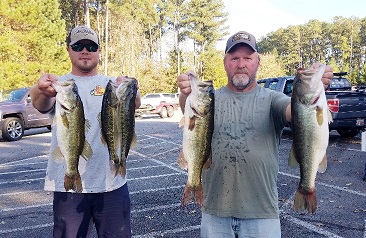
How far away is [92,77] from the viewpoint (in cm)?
350

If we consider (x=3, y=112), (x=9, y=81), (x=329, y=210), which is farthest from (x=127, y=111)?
(x=9, y=81)

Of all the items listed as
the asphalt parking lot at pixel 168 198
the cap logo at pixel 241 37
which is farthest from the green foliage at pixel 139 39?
the cap logo at pixel 241 37

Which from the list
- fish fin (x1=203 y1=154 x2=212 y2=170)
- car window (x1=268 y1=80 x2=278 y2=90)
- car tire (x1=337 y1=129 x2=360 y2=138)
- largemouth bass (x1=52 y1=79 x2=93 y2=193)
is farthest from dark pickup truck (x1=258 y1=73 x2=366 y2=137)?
largemouth bass (x1=52 y1=79 x2=93 y2=193)

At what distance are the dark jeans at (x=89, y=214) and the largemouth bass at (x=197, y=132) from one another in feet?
2.56

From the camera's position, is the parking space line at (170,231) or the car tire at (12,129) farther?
the car tire at (12,129)

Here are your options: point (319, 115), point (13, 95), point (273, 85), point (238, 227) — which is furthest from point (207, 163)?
point (13, 95)

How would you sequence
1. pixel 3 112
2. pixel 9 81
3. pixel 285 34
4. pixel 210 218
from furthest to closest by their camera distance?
pixel 285 34 → pixel 9 81 → pixel 3 112 → pixel 210 218

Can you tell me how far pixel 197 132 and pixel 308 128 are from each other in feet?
2.66

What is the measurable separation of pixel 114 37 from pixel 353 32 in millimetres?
68539

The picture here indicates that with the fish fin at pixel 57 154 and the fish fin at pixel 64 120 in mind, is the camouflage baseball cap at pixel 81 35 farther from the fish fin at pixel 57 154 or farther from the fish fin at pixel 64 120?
the fish fin at pixel 57 154

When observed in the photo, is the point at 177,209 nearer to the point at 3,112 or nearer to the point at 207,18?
the point at 3,112

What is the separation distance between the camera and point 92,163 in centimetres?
339

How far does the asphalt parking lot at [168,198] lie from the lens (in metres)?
5.38

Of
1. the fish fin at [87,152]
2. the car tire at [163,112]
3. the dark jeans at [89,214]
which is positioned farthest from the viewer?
the car tire at [163,112]
